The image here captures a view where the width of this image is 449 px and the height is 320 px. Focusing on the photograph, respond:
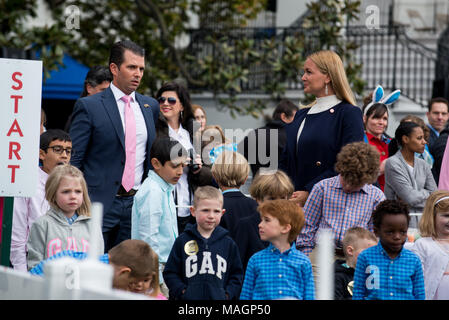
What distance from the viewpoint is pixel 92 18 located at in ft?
50.4

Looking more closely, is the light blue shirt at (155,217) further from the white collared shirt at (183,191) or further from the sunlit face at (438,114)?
the sunlit face at (438,114)

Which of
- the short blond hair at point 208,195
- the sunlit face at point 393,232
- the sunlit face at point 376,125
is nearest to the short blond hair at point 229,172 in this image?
the short blond hair at point 208,195

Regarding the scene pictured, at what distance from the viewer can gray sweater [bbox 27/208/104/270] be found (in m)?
5.19

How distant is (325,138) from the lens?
5957 mm

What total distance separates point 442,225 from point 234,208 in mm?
1417

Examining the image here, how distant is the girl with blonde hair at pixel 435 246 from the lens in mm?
5309

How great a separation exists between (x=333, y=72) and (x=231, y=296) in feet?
6.19

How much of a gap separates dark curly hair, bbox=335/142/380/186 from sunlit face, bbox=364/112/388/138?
2.36m

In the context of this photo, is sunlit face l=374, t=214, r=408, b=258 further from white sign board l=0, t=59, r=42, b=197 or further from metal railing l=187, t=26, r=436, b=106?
metal railing l=187, t=26, r=436, b=106

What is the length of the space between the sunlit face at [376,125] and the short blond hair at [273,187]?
240cm

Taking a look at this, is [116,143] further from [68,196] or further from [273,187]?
[273,187]

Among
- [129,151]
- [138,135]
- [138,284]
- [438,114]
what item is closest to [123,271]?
[138,284]
